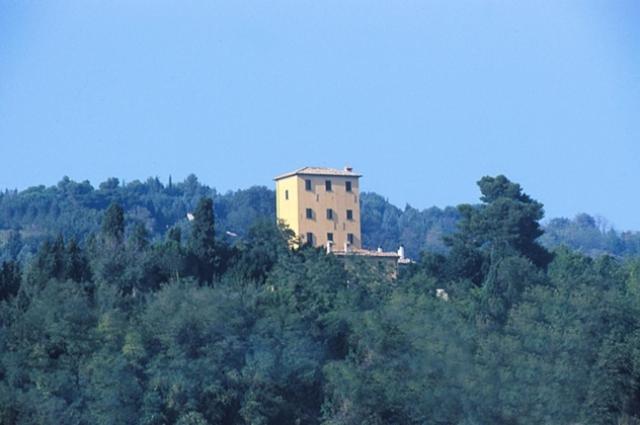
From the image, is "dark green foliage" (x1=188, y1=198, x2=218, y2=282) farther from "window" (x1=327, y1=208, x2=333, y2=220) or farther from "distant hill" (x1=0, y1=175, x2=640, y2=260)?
"distant hill" (x1=0, y1=175, x2=640, y2=260)

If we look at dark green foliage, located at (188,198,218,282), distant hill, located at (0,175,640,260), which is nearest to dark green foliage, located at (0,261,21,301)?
dark green foliage, located at (188,198,218,282)

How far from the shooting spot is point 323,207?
40.2m

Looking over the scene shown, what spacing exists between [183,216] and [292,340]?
43861 millimetres

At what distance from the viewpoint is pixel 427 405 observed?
27.1 metres

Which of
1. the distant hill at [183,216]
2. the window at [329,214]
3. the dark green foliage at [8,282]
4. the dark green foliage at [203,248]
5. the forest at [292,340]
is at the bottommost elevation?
the forest at [292,340]

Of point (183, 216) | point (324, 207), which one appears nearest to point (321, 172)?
point (324, 207)

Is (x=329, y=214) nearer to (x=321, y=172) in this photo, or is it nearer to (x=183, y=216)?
(x=321, y=172)

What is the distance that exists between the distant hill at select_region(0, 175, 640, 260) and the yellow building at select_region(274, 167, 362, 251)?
1833cm

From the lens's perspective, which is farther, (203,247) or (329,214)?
(329,214)

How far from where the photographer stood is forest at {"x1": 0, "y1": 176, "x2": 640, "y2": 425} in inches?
1051

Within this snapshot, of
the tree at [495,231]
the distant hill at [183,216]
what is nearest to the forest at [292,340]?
the tree at [495,231]

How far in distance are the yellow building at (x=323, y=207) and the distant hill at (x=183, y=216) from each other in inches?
722

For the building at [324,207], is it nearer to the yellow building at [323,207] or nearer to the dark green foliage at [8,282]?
the yellow building at [323,207]

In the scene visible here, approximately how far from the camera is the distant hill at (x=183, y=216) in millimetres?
63500
